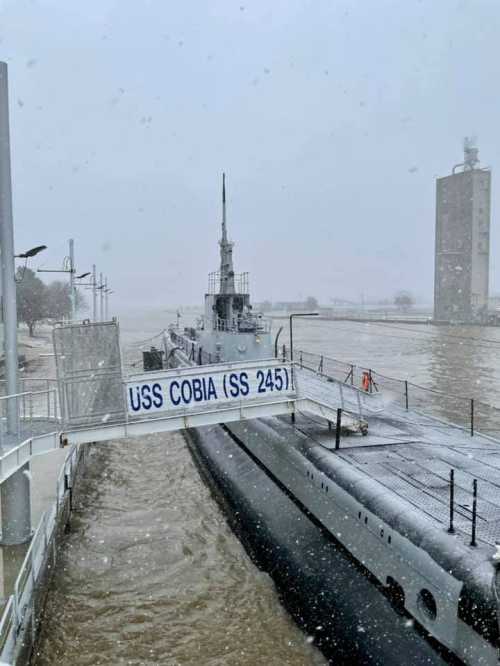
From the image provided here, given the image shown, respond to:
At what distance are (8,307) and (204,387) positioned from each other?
3966 millimetres

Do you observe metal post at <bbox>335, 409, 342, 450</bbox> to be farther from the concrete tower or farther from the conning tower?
the concrete tower

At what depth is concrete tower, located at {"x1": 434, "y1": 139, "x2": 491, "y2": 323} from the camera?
97.1 m

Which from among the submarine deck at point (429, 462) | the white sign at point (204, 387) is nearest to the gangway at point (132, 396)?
the white sign at point (204, 387)

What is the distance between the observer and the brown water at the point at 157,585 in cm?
964

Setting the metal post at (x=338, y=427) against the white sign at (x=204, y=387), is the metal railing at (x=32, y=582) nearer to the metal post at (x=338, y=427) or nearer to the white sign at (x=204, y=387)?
the white sign at (x=204, y=387)

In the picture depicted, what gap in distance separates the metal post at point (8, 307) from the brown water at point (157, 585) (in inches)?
71.3

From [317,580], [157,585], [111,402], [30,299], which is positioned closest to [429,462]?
[317,580]

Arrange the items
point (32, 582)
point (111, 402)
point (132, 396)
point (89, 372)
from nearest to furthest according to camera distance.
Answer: point (32, 582)
point (89, 372)
point (111, 402)
point (132, 396)

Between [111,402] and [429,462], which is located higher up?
[111,402]

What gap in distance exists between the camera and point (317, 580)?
10.5 meters

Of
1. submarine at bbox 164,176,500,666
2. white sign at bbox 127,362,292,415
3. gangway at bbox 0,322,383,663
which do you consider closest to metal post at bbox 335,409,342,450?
submarine at bbox 164,176,500,666

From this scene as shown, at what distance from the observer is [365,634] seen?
884cm

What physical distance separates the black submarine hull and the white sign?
2.76m

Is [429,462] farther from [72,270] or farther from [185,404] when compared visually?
[72,270]
